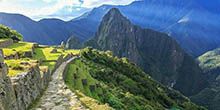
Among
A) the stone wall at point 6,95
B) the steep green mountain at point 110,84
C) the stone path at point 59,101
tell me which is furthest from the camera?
the steep green mountain at point 110,84

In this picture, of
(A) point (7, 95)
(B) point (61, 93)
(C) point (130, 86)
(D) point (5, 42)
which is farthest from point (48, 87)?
(C) point (130, 86)

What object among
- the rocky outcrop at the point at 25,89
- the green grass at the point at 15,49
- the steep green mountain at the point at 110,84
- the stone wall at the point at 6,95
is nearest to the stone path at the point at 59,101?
the rocky outcrop at the point at 25,89

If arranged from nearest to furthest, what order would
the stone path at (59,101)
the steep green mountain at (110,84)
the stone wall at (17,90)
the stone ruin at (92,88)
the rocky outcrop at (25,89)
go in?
the stone wall at (17,90) < the rocky outcrop at (25,89) < the stone path at (59,101) < the steep green mountain at (110,84) < the stone ruin at (92,88)

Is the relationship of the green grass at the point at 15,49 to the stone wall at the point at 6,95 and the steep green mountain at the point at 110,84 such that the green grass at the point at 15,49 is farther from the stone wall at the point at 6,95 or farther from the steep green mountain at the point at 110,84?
the stone wall at the point at 6,95

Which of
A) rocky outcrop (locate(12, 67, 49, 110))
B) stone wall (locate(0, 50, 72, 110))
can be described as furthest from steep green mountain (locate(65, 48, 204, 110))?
stone wall (locate(0, 50, 72, 110))

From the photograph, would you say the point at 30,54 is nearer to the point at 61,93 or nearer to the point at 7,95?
the point at 61,93

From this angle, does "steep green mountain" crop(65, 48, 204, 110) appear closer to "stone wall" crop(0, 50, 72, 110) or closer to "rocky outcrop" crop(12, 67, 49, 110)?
"rocky outcrop" crop(12, 67, 49, 110)

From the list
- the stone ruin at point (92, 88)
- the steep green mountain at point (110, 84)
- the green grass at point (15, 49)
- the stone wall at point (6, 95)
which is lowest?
the steep green mountain at point (110, 84)

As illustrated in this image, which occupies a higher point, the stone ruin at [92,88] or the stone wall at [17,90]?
the stone wall at [17,90]
